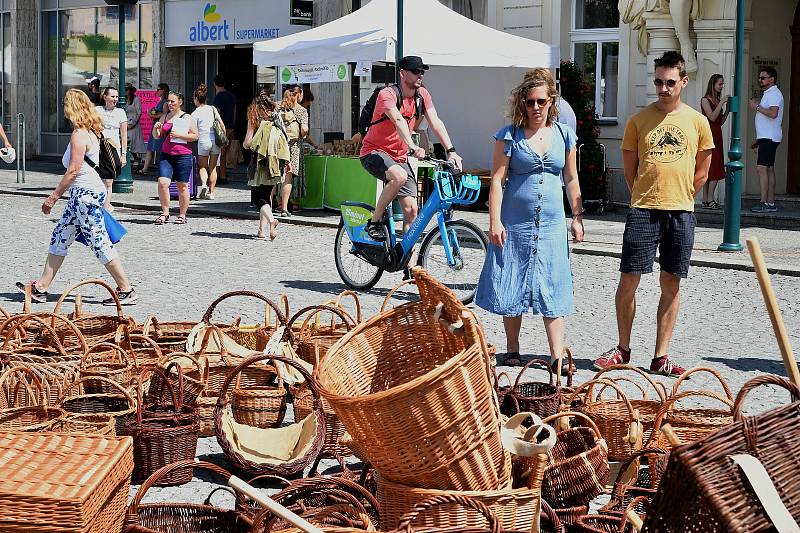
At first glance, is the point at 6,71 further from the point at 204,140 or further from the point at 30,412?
the point at 30,412

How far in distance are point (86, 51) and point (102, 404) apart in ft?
94.4

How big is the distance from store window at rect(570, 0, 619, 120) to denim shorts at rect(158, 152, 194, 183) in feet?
22.8

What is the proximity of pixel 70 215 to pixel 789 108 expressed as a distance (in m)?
12.6

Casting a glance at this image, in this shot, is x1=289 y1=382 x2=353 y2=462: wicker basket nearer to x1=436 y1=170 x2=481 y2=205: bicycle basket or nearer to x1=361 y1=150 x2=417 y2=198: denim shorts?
x1=436 y1=170 x2=481 y2=205: bicycle basket

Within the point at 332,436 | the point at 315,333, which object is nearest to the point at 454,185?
the point at 315,333

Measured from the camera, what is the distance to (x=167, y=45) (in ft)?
97.2

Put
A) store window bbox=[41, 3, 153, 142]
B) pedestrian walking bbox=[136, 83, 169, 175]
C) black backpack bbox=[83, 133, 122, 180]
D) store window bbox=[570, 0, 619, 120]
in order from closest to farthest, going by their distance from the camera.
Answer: black backpack bbox=[83, 133, 122, 180] < store window bbox=[570, 0, 619, 120] < pedestrian walking bbox=[136, 83, 169, 175] < store window bbox=[41, 3, 153, 142]

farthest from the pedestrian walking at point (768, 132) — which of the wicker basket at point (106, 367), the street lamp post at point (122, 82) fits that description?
the wicker basket at point (106, 367)

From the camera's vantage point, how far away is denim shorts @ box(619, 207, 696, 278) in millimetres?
7855

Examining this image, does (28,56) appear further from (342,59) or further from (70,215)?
(70,215)

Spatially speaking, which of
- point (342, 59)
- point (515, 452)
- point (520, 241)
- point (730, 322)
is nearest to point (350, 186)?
point (342, 59)

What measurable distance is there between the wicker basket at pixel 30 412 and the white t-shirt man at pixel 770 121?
13.8m

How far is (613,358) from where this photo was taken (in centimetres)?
784

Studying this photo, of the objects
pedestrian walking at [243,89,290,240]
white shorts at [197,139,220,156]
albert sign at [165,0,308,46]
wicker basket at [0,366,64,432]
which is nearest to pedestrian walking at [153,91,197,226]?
pedestrian walking at [243,89,290,240]
